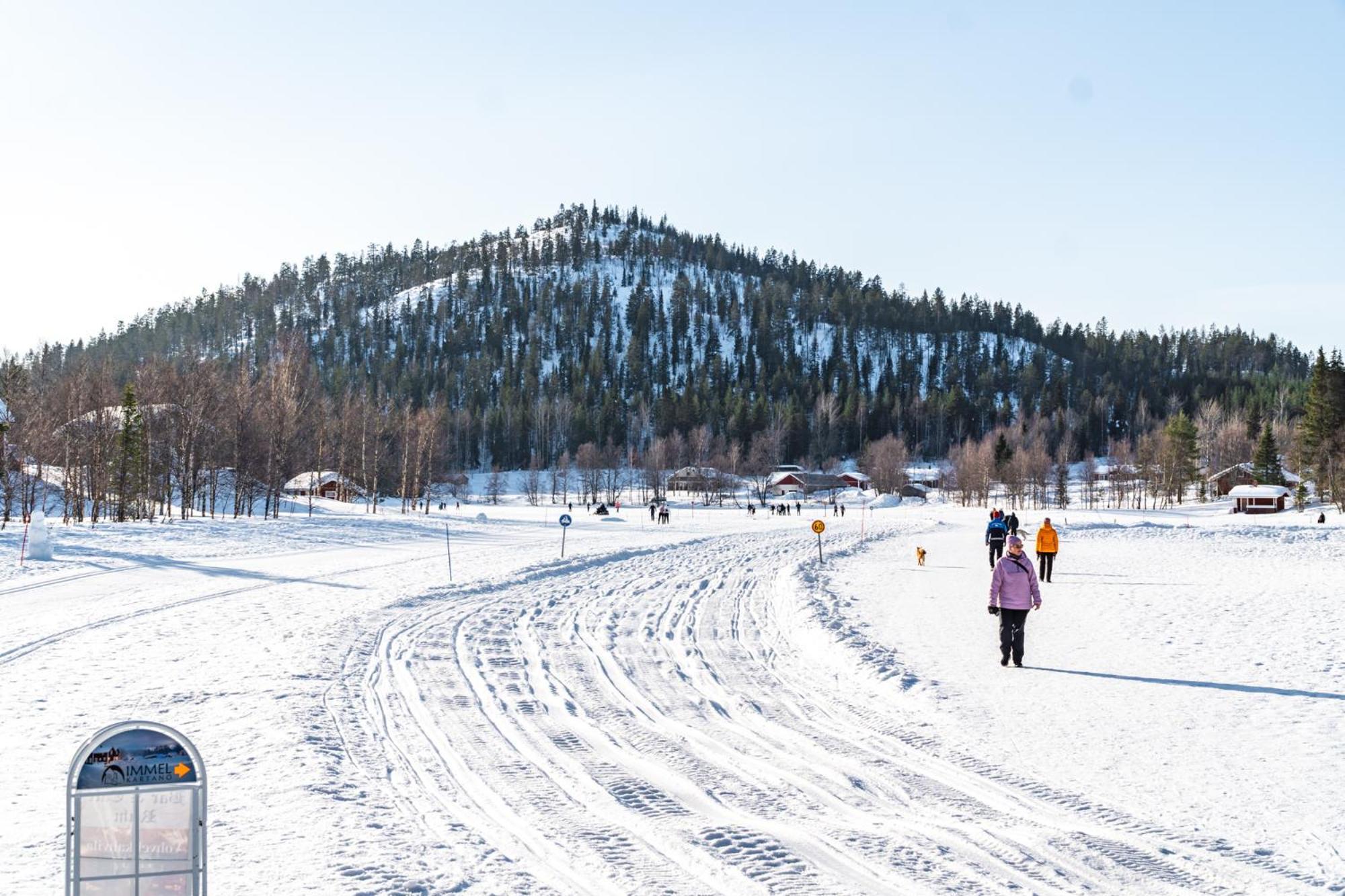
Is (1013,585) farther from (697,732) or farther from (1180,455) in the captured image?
(1180,455)

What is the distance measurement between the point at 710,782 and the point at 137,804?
A: 437 cm

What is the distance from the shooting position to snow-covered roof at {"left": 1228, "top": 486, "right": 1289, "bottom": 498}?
80062 millimetres

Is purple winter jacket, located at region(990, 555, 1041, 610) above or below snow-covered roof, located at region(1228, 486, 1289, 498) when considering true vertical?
below

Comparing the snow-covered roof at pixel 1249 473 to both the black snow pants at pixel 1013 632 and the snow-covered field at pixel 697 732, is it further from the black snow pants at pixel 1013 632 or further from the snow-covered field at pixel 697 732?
the black snow pants at pixel 1013 632

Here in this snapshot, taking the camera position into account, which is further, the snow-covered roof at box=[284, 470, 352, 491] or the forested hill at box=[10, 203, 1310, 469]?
the forested hill at box=[10, 203, 1310, 469]

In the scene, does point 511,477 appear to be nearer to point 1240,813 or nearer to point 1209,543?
point 1209,543

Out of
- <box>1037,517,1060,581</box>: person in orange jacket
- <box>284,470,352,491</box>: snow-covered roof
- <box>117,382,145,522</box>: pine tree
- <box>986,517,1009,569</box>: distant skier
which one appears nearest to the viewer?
<box>1037,517,1060,581</box>: person in orange jacket

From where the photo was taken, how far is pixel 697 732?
852 cm

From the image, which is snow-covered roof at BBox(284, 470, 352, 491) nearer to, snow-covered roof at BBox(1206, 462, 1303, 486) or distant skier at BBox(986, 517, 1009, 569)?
distant skier at BBox(986, 517, 1009, 569)

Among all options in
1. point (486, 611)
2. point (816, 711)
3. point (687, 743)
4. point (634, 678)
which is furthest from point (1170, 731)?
point (486, 611)

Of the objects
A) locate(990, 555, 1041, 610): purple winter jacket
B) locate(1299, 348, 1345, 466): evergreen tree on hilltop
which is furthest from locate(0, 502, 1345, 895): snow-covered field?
locate(1299, 348, 1345, 466): evergreen tree on hilltop

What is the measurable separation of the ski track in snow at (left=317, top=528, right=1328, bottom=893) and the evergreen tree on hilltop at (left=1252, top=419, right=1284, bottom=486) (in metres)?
91.7

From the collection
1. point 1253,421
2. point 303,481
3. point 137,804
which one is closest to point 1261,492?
point 1253,421

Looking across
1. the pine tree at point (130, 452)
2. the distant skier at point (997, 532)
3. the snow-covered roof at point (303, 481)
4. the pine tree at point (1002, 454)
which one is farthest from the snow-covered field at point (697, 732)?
the pine tree at point (1002, 454)
